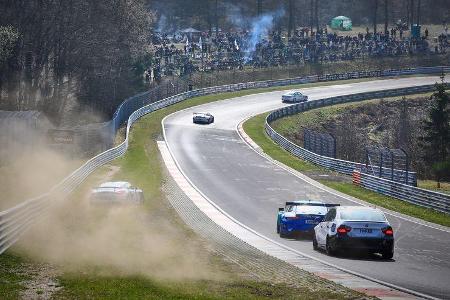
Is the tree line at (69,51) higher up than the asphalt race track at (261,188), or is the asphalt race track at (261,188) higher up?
the tree line at (69,51)

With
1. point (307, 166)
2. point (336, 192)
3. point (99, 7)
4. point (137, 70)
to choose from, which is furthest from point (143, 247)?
point (137, 70)

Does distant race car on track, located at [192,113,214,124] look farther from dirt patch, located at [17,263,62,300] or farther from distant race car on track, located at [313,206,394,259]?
dirt patch, located at [17,263,62,300]

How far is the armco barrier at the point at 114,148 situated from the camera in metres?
25.7

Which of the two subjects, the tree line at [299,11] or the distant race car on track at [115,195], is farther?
the tree line at [299,11]

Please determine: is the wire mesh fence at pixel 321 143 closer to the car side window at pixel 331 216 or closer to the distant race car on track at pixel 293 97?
the distant race car on track at pixel 293 97

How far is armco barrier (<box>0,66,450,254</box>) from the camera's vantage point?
2573 centimetres

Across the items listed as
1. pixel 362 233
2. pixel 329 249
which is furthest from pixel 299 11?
pixel 362 233

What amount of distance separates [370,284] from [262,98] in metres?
80.6

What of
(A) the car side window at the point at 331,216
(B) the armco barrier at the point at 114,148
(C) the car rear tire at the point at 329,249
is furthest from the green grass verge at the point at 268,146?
(C) the car rear tire at the point at 329,249

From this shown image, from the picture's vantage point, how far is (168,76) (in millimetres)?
102125

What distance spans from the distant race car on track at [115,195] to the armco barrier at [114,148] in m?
1.48

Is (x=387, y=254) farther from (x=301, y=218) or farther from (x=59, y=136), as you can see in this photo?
(x=59, y=136)

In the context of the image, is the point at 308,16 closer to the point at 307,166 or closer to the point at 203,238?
the point at 307,166

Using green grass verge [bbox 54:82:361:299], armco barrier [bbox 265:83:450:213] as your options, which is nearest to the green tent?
armco barrier [bbox 265:83:450:213]
